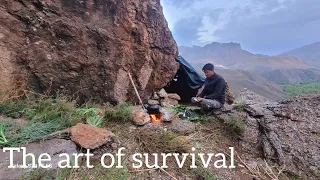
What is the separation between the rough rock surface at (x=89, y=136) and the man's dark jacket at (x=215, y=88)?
7.17 ft

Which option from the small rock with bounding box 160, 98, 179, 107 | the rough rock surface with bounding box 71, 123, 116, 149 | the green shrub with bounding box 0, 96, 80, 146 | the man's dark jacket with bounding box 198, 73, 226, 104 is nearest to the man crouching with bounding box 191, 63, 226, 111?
the man's dark jacket with bounding box 198, 73, 226, 104

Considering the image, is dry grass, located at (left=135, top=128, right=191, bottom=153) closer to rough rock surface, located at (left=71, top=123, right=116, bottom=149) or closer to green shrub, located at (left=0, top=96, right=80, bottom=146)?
rough rock surface, located at (left=71, top=123, right=116, bottom=149)

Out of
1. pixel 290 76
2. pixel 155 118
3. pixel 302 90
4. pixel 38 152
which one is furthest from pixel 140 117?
pixel 290 76

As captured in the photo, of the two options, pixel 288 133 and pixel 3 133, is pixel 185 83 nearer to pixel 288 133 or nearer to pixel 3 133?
pixel 288 133

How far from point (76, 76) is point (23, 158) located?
7.03 ft

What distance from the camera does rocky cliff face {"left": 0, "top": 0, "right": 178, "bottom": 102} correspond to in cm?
420

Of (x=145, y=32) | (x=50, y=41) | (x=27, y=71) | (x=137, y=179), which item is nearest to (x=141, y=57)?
(x=145, y=32)

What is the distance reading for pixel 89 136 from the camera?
3.18 meters

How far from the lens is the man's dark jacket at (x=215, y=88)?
15.5ft

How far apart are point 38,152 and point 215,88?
10.1 feet

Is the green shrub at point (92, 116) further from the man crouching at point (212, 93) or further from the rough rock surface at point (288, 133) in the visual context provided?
the rough rock surface at point (288, 133)

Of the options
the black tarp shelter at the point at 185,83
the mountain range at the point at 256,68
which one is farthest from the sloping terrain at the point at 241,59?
the black tarp shelter at the point at 185,83

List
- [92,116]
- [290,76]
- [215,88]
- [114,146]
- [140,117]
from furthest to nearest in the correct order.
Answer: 1. [290,76]
2. [215,88]
3. [140,117]
4. [92,116]
5. [114,146]

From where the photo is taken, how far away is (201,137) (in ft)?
13.5
